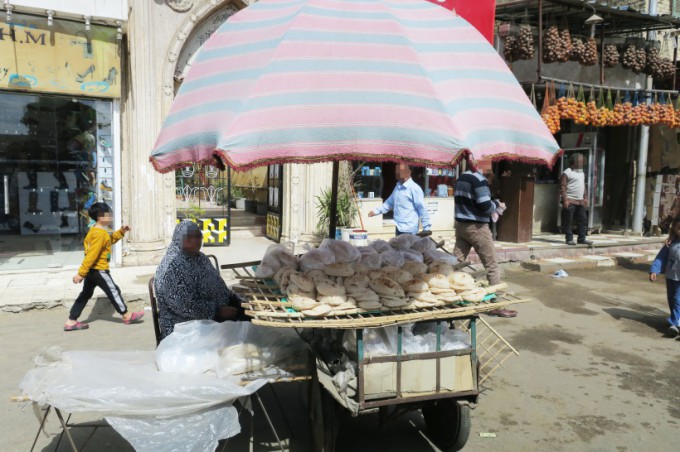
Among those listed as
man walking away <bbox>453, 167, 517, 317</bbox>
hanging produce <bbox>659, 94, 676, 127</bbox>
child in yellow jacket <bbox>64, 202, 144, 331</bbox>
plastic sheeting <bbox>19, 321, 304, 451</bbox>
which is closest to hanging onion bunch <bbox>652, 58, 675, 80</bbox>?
hanging produce <bbox>659, 94, 676, 127</bbox>

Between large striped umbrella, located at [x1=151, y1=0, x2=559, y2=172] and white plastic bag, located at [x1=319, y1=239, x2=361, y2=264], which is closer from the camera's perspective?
large striped umbrella, located at [x1=151, y1=0, x2=559, y2=172]

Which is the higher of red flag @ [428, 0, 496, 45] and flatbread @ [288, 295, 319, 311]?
red flag @ [428, 0, 496, 45]

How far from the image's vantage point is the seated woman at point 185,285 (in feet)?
11.9

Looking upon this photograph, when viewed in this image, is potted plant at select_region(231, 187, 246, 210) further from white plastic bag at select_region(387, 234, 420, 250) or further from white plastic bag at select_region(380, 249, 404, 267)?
white plastic bag at select_region(380, 249, 404, 267)

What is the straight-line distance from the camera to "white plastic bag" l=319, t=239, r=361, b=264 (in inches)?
142

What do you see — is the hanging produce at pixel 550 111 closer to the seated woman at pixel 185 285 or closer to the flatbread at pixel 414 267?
the flatbread at pixel 414 267

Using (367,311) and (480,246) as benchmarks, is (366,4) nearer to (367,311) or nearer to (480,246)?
(367,311)

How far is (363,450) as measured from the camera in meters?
3.68

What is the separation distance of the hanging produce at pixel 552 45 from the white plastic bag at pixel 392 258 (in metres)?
8.45

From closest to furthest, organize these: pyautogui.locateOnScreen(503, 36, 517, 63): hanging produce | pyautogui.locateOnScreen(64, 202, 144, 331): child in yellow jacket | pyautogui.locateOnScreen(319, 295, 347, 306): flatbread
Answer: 1. pyautogui.locateOnScreen(319, 295, 347, 306): flatbread
2. pyautogui.locateOnScreen(64, 202, 144, 331): child in yellow jacket
3. pyautogui.locateOnScreen(503, 36, 517, 63): hanging produce

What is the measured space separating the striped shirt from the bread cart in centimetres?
299

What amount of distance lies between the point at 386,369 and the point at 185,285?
1490mm

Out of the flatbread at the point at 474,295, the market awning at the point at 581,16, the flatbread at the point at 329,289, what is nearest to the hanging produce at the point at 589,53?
the market awning at the point at 581,16

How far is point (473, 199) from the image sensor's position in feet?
21.1
